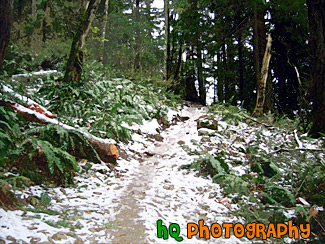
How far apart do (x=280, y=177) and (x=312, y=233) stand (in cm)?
120

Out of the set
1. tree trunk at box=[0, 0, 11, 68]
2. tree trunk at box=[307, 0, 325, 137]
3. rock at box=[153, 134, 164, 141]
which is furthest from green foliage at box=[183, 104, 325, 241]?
tree trunk at box=[0, 0, 11, 68]

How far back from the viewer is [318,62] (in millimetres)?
5109

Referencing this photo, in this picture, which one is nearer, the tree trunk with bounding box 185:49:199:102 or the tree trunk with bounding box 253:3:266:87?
the tree trunk with bounding box 253:3:266:87

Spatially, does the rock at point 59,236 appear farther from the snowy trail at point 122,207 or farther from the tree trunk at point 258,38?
the tree trunk at point 258,38

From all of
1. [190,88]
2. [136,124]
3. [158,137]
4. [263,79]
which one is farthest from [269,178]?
[190,88]

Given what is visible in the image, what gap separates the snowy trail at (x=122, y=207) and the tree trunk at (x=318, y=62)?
2.94m

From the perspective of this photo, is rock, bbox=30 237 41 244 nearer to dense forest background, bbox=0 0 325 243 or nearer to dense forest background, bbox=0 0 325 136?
dense forest background, bbox=0 0 325 243

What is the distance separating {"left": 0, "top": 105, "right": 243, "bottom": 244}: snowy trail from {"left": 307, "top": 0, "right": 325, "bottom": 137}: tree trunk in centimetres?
294

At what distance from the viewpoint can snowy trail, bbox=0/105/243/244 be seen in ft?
7.80

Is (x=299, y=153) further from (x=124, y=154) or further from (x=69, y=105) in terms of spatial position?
(x=69, y=105)

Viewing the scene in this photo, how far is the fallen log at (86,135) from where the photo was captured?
169 inches

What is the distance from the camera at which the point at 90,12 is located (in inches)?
261

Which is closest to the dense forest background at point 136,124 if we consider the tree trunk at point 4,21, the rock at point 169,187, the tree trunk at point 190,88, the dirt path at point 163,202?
the tree trunk at point 4,21

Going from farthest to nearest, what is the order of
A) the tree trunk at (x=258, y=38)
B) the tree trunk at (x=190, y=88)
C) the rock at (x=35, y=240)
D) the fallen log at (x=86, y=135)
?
the tree trunk at (x=190, y=88), the tree trunk at (x=258, y=38), the fallen log at (x=86, y=135), the rock at (x=35, y=240)
